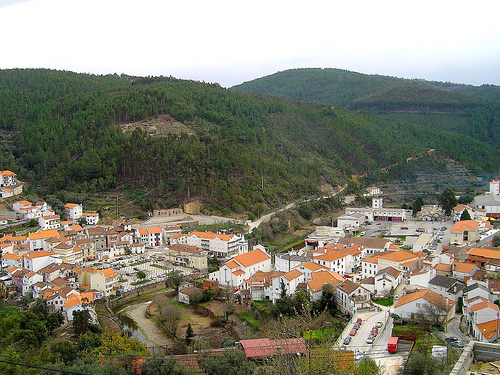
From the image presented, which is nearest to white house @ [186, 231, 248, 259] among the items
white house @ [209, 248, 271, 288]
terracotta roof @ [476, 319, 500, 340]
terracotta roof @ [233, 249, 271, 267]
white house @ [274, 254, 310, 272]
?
terracotta roof @ [233, 249, 271, 267]

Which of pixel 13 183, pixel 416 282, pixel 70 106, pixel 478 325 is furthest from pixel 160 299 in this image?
pixel 70 106

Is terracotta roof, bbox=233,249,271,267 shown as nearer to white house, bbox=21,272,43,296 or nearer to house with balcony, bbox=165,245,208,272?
house with balcony, bbox=165,245,208,272

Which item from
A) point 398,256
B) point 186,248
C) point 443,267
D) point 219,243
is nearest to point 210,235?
point 219,243

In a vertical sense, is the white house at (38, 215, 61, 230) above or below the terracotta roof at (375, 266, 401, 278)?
above

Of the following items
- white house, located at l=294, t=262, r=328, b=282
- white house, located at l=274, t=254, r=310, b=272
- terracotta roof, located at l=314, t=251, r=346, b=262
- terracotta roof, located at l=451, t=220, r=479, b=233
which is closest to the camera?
white house, located at l=294, t=262, r=328, b=282

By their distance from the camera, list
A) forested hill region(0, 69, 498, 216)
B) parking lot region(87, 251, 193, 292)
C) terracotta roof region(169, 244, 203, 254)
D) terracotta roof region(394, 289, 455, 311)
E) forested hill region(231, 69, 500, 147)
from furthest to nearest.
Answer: forested hill region(231, 69, 500, 147)
forested hill region(0, 69, 498, 216)
terracotta roof region(169, 244, 203, 254)
parking lot region(87, 251, 193, 292)
terracotta roof region(394, 289, 455, 311)

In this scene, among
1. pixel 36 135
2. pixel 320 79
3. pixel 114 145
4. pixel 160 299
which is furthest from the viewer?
pixel 320 79

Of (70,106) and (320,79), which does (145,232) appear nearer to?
(70,106)
